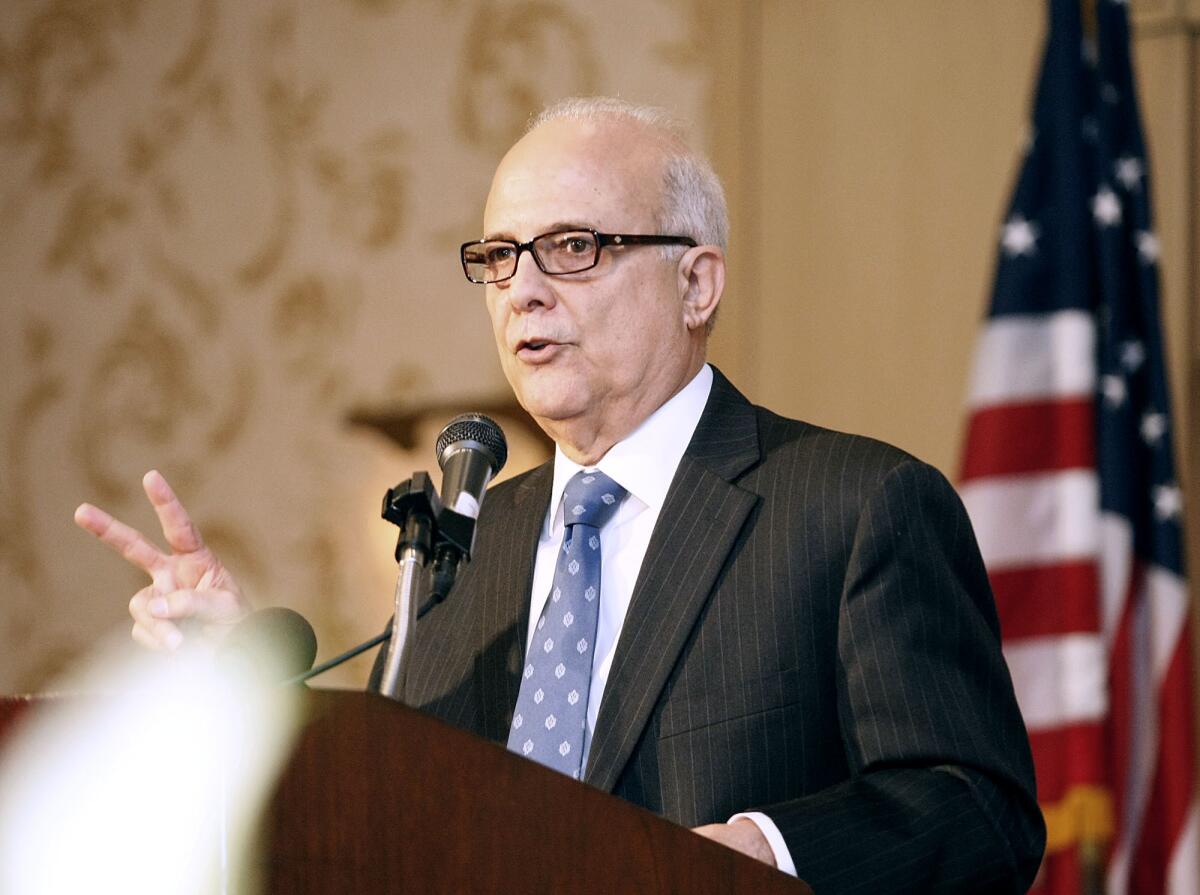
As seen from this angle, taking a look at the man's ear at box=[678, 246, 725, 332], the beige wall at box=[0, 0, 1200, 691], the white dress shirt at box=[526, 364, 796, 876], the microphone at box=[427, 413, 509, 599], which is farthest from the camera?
the beige wall at box=[0, 0, 1200, 691]

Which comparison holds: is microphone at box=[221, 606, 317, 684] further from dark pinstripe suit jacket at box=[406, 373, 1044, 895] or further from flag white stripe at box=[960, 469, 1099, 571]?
flag white stripe at box=[960, 469, 1099, 571]

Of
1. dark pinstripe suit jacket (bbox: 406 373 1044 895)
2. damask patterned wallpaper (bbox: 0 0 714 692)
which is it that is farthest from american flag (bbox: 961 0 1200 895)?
dark pinstripe suit jacket (bbox: 406 373 1044 895)

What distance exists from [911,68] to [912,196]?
0.28 metres

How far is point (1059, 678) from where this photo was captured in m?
2.84

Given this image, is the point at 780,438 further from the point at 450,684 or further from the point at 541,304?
the point at 450,684

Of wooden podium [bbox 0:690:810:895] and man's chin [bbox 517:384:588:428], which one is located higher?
man's chin [bbox 517:384:588:428]

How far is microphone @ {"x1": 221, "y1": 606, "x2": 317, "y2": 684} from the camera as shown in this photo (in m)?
1.36

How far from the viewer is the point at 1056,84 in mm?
2973

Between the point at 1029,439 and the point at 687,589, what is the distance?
1362mm

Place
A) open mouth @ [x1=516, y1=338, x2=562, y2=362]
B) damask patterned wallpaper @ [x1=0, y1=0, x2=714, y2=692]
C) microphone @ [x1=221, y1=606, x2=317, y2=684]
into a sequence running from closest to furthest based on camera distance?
microphone @ [x1=221, y1=606, x2=317, y2=684], open mouth @ [x1=516, y1=338, x2=562, y2=362], damask patterned wallpaper @ [x1=0, y1=0, x2=714, y2=692]

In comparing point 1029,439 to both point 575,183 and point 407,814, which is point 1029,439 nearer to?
point 575,183

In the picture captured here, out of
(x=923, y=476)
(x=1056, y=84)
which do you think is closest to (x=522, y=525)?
(x=923, y=476)

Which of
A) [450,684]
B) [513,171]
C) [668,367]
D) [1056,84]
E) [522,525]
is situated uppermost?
[1056,84]

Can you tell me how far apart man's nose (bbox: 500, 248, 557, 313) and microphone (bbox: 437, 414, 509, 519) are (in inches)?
12.1
